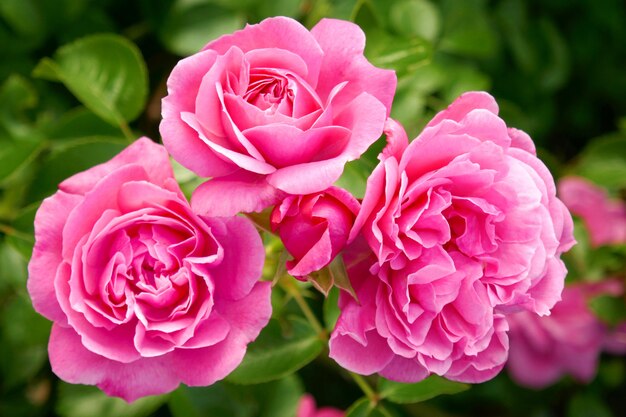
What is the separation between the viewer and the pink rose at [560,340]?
1299 mm

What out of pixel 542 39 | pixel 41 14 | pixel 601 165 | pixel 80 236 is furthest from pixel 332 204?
pixel 542 39

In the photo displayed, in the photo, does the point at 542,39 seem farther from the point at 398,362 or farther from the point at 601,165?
the point at 398,362

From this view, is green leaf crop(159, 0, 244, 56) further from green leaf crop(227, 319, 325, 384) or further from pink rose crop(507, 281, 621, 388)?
pink rose crop(507, 281, 621, 388)

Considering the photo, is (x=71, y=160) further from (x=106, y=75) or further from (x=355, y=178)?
(x=355, y=178)

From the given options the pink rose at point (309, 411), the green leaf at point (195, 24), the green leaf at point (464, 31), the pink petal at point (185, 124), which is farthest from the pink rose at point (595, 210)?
the pink petal at point (185, 124)

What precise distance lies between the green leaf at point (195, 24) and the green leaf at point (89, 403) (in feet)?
1.56

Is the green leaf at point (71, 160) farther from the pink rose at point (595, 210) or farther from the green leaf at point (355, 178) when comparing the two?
the pink rose at point (595, 210)

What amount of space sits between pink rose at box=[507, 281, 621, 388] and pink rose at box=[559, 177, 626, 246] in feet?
0.32

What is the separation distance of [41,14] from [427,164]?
0.71 metres

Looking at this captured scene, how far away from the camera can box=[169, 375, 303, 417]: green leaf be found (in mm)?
868

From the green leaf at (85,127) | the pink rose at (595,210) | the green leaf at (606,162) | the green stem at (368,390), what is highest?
the green leaf at (85,127)

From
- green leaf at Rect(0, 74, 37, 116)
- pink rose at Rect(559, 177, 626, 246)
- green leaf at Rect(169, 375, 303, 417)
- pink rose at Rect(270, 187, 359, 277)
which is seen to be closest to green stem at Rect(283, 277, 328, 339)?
green leaf at Rect(169, 375, 303, 417)

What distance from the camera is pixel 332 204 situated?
0.60 m

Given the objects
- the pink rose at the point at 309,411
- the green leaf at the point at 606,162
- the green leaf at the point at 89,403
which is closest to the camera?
the green leaf at the point at 89,403
